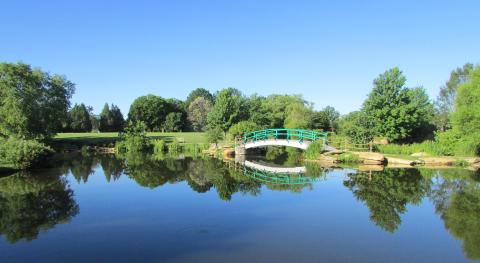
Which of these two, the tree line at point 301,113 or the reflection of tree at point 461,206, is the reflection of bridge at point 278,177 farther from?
the tree line at point 301,113

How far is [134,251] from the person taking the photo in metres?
10.1

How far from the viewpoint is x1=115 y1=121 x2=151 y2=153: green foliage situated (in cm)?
4525

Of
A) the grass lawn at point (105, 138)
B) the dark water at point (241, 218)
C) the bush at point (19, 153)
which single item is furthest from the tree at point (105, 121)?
the dark water at point (241, 218)

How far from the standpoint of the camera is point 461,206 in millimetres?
15250

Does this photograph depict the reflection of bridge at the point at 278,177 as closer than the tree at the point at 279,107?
Yes

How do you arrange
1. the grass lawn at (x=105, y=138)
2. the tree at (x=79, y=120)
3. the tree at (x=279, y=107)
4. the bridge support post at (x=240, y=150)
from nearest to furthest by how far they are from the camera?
1. the bridge support post at (x=240, y=150)
2. the grass lawn at (x=105, y=138)
3. the tree at (x=279, y=107)
4. the tree at (x=79, y=120)

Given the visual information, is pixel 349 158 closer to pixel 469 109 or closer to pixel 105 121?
pixel 469 109

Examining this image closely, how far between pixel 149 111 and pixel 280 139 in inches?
1934

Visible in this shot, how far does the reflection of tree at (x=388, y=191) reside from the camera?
45.9 ft

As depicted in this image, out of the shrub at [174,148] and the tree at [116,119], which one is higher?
the tree at [116,119]

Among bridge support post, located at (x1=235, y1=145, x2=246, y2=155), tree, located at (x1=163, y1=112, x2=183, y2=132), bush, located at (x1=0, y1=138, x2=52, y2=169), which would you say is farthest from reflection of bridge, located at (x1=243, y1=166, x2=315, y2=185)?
tree, located at (x1=163, y1=112, x2=183, y2=132)

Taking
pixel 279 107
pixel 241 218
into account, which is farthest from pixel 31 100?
pixel 279 107

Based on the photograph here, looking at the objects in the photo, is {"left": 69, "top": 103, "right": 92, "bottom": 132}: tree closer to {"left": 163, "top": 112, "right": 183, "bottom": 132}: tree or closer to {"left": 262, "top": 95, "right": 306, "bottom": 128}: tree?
{"left": 163, "top": 112, "right": 183, "bottom": 132}: tree

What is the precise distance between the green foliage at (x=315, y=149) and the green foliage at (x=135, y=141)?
853 inches
